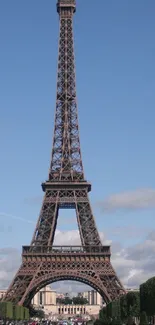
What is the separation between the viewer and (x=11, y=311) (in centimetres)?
9700

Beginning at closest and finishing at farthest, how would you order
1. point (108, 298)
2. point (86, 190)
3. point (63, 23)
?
point (108, 298), point (86, 190), point (63, 23)

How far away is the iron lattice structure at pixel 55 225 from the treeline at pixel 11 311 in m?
1.69

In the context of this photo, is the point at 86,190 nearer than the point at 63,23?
Yes

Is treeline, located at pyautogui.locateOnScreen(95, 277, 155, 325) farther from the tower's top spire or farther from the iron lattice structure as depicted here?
the tower's top spire

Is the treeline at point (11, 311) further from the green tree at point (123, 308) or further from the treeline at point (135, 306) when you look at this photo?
the green tree at point (123, 308)

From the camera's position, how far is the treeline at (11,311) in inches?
3762

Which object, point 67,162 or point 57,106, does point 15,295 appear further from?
point 57,106

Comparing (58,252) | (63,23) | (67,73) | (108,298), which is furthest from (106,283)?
(63,23)

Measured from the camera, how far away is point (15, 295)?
3967 inches

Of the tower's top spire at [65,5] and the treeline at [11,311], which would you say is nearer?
the treeline at [11,311]

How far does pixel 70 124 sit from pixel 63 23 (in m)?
17.5

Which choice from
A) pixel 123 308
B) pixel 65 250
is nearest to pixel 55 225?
pixel 65 250

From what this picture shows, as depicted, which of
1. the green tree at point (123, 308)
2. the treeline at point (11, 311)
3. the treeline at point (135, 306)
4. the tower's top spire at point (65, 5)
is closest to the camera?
the treeline at point (135, 306)

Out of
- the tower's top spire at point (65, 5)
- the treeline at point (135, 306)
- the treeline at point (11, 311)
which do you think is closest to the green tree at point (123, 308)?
the treeline at point (135, 306)
